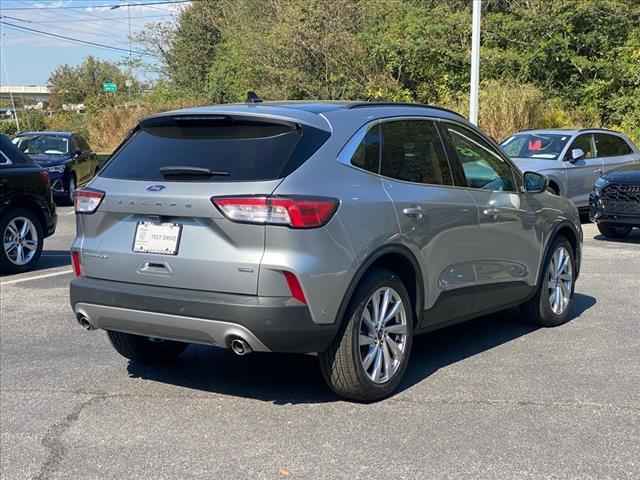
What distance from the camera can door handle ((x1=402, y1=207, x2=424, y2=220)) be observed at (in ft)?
16.4

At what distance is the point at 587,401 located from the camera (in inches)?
196

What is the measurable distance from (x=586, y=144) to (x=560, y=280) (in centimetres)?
889

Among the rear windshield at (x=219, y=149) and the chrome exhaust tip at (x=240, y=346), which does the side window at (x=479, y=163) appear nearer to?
the rear windshield at (x=219, y=149)

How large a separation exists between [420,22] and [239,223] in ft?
90.2

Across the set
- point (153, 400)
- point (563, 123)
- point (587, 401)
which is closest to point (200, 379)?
point (153, 400)

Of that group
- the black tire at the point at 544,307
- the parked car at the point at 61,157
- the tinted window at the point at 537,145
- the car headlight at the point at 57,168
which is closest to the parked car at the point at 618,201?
the tinted window at the point at 537,145

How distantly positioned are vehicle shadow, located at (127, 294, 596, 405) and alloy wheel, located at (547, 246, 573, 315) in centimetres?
37

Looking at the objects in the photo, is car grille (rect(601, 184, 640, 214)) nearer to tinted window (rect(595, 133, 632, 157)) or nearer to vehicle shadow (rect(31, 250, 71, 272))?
tinted window (rect(595, 133, 632, 157))

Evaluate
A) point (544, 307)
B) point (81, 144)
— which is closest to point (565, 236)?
point (544, 307)

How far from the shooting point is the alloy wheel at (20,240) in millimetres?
9844

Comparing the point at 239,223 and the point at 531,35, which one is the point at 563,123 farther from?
the point at 239,223

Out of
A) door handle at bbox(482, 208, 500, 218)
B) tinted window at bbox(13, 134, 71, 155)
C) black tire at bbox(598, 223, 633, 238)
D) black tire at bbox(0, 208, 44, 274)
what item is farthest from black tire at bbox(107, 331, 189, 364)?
tinted window at bbox(13, 134, 71, 155)

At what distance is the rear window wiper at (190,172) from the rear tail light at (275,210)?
20 centimetres

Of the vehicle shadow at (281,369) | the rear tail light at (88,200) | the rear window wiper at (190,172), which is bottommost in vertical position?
the vehicle shadow at (281,369)
